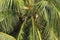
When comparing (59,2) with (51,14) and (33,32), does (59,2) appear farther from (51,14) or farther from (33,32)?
(33,32)

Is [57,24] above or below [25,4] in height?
below

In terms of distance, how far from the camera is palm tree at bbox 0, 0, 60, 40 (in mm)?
7332

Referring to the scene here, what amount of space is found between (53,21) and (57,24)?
0.43 ft

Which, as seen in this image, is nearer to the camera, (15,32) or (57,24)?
(57,24)

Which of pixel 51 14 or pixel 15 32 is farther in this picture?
pixel 15 32

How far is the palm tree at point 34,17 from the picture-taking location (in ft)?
24.1

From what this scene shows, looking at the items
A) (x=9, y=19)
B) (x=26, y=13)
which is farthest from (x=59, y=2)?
(x=9, y=19)

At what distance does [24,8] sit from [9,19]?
1.93 feet

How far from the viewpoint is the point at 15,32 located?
7879 millimetres

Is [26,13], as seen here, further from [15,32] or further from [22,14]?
[15,32]

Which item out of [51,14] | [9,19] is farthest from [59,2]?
[9,19]

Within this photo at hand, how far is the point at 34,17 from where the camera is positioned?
7.43m

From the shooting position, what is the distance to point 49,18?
7.41m

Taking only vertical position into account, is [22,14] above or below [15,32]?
above
